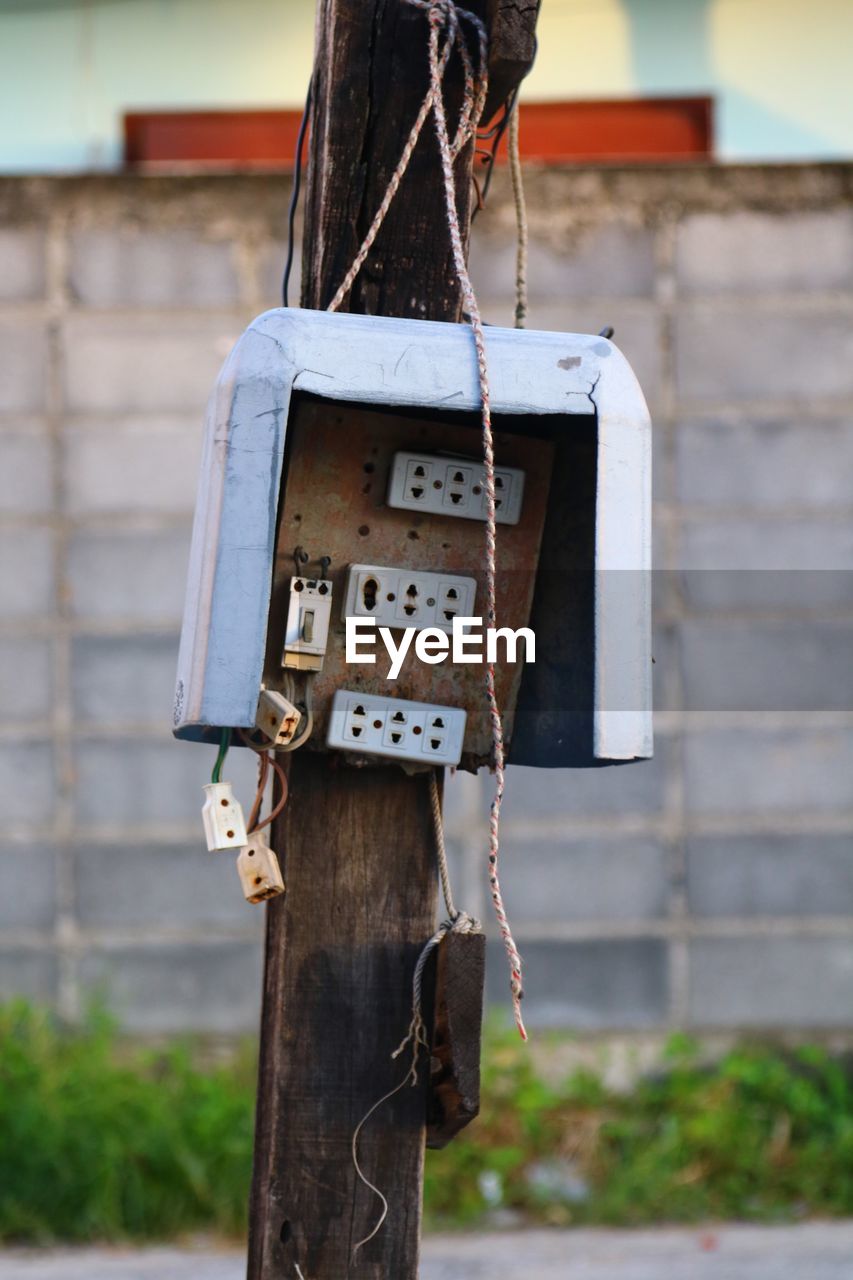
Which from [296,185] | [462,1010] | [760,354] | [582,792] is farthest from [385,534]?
[760,354]

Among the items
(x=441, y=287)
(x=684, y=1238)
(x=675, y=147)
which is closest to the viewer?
(x=441, y=287)

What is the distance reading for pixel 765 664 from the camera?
4.28 meters

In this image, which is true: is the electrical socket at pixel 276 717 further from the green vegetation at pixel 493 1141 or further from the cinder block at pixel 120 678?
the cinder block at pixel 120 678

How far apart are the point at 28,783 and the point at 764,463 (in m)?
2.28

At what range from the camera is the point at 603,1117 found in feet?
13.6

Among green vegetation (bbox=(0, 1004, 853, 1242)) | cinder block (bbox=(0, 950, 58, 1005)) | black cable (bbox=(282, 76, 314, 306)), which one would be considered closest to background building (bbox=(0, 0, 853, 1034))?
cinder block (bbox=(0, 950, 58, 1005))

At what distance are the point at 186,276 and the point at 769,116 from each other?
1856mm

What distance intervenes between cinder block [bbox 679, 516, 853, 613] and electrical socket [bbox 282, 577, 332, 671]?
245cm

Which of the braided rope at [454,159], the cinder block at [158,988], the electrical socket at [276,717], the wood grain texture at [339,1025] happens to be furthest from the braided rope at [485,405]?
the cinder block at [158,988]

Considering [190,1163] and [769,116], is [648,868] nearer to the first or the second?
[190,1163]

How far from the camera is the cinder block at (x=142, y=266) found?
14.1ft

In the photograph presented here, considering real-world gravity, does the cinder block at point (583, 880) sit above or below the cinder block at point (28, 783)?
below

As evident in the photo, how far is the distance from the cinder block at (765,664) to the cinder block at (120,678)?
1.49 meters

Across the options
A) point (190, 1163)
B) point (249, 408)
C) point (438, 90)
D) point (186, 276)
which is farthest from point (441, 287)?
point (190, 1163)
